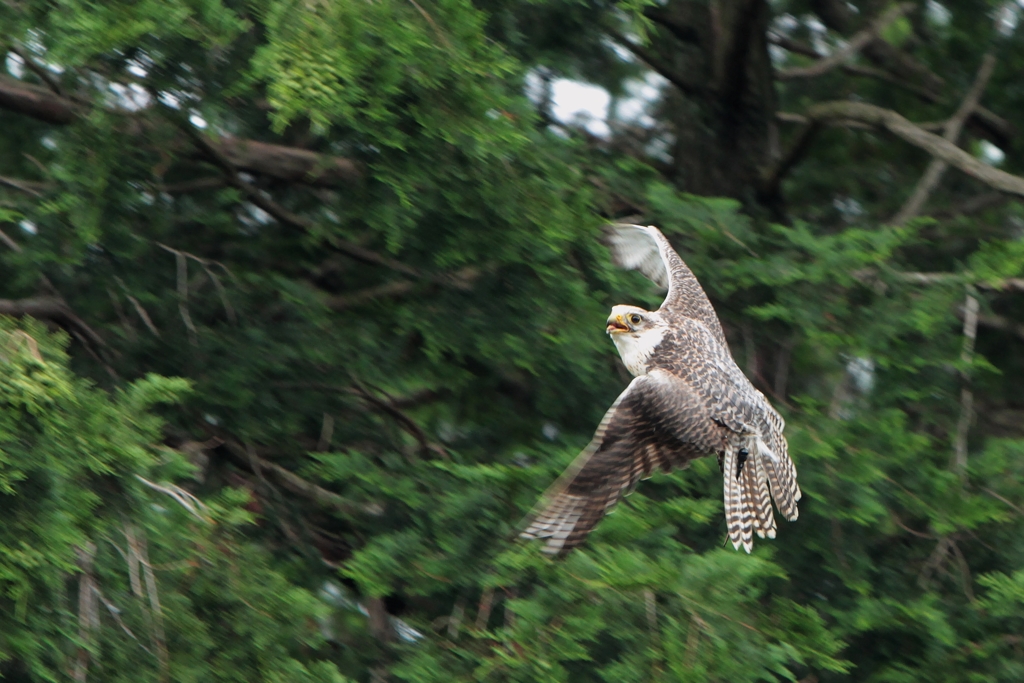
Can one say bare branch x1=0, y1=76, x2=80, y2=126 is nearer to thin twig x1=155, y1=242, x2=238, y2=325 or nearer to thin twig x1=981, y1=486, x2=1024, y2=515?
thin twig x1=155, y1=242, x2=238, y2=325

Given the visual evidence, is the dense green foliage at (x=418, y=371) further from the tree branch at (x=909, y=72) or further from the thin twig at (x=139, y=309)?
the tree branch at (x=909, y=72)

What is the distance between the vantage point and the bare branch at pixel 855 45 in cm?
705

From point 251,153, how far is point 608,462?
8.06 ft

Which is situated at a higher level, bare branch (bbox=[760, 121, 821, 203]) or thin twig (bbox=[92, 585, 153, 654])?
bare branch (bbox=[760, 121, 821, 203])

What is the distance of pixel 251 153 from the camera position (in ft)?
18.9

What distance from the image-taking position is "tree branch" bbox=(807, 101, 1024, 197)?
552 cm

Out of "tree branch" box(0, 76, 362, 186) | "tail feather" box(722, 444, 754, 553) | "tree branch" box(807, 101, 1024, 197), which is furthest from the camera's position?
"tree branch" box(807, 101, 1024, 197)

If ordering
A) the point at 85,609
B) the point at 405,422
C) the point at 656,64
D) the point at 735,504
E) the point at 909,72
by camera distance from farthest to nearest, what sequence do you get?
the point at 909,72 < the point at 656,64 < the point at 405,422 < the point at 735,504 < the point at 85,609

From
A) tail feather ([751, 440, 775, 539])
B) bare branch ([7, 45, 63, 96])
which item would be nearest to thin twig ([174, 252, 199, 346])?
bare branch ([7, 45, 63, 96])

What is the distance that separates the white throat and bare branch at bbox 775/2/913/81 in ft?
10.2

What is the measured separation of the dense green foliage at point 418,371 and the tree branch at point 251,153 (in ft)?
0.06

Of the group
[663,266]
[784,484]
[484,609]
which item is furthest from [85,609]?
[663,266]

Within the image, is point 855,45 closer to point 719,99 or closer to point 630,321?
point 719,99

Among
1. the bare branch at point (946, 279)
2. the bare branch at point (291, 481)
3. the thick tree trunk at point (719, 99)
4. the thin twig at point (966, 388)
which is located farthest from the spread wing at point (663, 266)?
the bare branch at point (291, 481)
